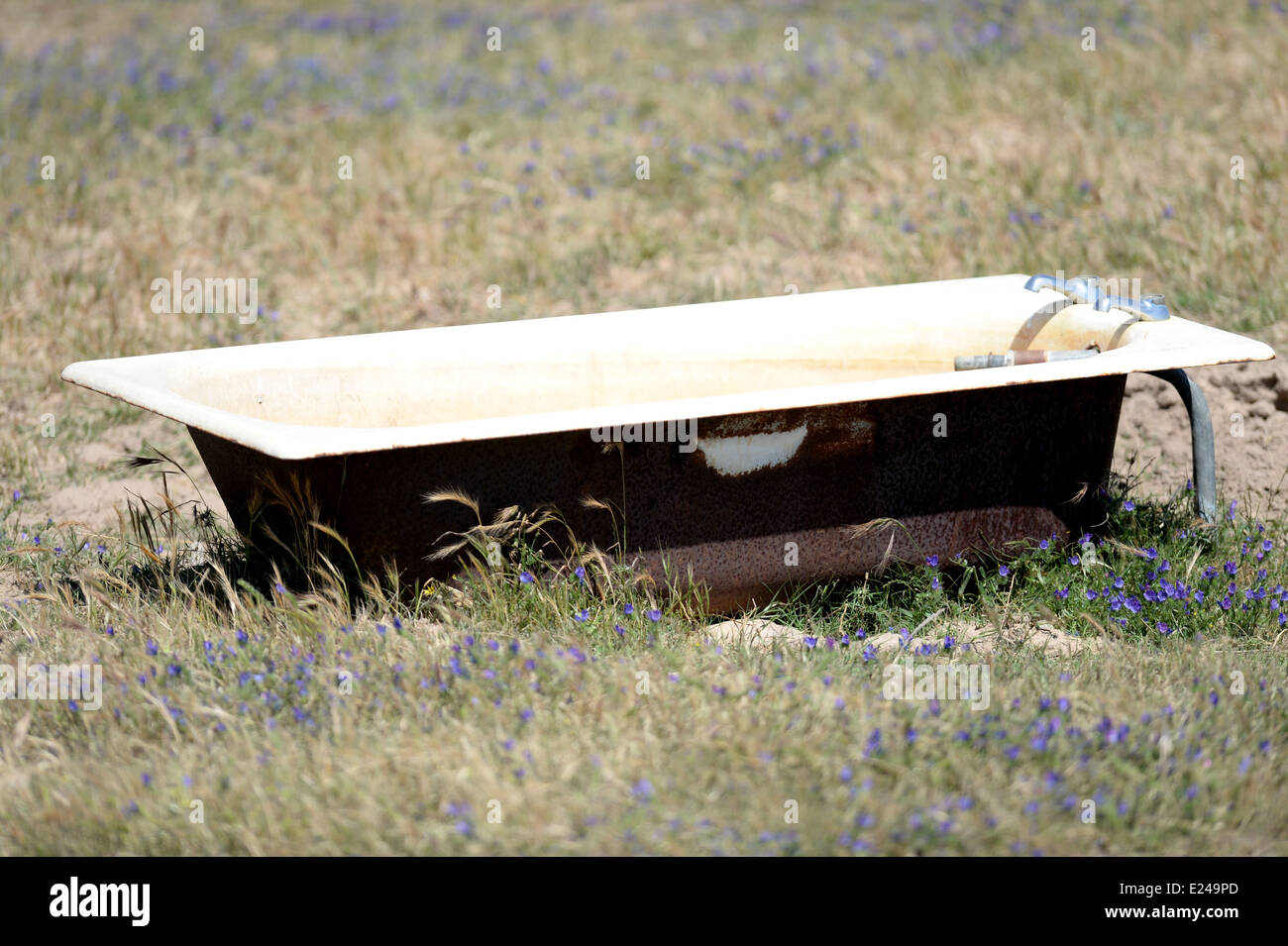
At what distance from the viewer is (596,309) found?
15.3 ft

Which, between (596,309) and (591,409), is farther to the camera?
(596,309)

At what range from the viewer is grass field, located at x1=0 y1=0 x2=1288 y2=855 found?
2039 mm

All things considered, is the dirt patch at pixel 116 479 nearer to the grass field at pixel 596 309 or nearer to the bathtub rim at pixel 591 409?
the grass field at pixel 596 309

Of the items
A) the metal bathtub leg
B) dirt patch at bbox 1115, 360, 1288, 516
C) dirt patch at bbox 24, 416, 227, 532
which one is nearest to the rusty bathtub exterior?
the metal bathtub leg

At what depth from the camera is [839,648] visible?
8.58ft

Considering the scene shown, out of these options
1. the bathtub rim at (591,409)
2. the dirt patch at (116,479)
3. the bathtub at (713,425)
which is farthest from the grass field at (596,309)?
the bathtub rim at (591,409)

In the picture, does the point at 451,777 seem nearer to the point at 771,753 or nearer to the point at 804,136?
the point at 771,753

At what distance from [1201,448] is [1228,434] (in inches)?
28.8

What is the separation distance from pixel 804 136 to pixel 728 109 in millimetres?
493

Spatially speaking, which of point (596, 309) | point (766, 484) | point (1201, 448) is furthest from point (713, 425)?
point (596, 309)

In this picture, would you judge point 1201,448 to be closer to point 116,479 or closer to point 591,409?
point 591,409

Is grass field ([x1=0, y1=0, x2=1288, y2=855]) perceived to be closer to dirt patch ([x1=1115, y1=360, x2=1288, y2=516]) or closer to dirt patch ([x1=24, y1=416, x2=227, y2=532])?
dirt patch ([x1=24, y1=416, x2=227, y2=532])

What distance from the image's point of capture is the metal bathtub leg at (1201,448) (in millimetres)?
3049
